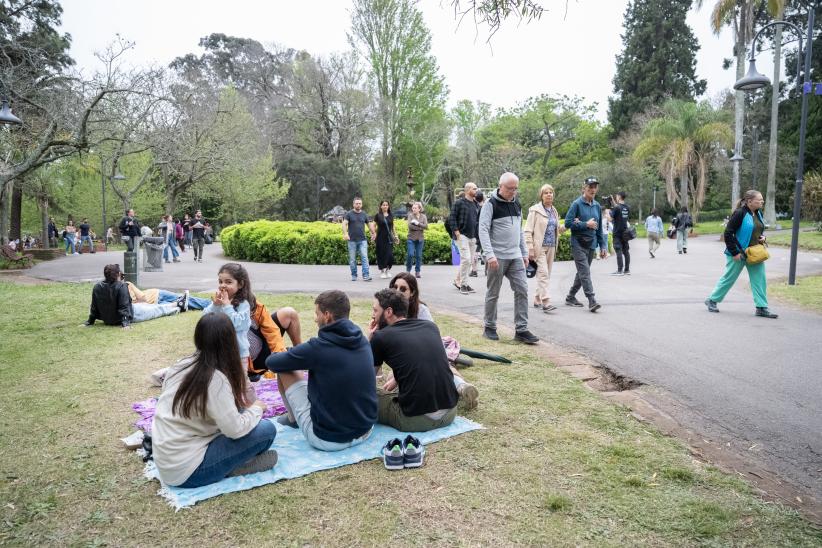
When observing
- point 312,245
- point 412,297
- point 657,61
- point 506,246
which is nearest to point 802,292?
point 506,246

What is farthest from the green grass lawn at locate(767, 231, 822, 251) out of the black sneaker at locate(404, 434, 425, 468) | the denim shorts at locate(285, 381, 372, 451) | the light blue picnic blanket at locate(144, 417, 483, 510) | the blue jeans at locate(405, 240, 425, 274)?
the denim shorts at locate(285, 381, 372, 451)

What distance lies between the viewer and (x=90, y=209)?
34.3 metres

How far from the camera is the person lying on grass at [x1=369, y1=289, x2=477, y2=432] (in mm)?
3805

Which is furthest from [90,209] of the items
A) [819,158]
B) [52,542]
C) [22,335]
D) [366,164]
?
[819,158]

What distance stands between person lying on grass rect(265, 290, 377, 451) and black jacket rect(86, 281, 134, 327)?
5.02m

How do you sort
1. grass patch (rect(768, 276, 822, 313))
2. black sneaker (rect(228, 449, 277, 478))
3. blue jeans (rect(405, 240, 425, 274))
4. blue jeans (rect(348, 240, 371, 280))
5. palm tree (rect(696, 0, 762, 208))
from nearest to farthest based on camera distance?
1. black sneaker (rect(228, 449, 277, 478))
2. grass patch (rect(768, 276, 822, 313))
3. blue jeans (rect(348, 240, 371, 280))
4. blue jeans (rect(405, 240, 425, 274))
5. palm tree (rect(696, 0, 762, 208))

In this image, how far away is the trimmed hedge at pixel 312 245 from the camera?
55.7 feet

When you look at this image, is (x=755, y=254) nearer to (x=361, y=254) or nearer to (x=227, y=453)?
(x=361, y=254)

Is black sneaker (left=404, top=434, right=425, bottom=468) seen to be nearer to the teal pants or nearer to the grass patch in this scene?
the teal pants

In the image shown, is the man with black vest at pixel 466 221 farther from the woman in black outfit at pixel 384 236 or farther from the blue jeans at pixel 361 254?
the blue jeans at pixel 361 254

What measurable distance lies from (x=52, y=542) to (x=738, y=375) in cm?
536

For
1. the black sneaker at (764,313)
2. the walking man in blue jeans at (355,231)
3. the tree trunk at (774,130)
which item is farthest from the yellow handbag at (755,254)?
the tree trunk at (774,130)

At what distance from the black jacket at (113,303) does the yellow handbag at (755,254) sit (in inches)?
325

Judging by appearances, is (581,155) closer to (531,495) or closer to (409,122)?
(409,122)
